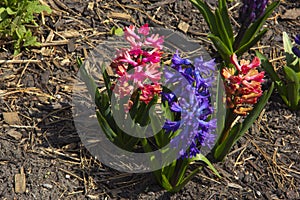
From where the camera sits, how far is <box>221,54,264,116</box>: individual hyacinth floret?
106 inches

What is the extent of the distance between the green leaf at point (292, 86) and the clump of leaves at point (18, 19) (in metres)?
1.45

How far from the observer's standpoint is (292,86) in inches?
132

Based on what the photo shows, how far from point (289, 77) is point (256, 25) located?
0.37 m

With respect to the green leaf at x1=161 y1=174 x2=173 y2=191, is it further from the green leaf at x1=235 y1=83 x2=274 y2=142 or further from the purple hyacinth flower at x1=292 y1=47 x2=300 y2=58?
the purple hyacinth flower at x1=292 y1=47 x2=300 y2=58

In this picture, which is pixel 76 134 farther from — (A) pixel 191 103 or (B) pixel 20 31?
(A) pixel 191 103

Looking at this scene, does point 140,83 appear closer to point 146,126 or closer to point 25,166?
point 146,126

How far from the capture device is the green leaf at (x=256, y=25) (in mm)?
3438

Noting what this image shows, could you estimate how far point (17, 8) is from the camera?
140 inches

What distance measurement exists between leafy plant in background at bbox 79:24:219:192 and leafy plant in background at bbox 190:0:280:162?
16 centimetres

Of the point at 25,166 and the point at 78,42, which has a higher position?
the point at 78,42

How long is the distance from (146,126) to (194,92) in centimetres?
56

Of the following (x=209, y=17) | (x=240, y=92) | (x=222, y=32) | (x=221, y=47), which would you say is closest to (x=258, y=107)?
(x=240, y=92)

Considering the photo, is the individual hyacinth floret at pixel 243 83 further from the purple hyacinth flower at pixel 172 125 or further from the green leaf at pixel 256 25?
the green leaf at pixel 256 25

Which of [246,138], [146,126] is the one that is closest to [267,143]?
[246,138]
